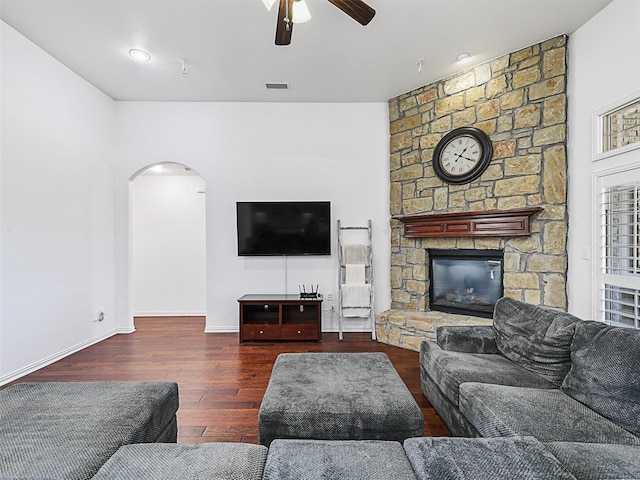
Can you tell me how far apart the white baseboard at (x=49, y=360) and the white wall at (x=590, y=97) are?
16.5 ft

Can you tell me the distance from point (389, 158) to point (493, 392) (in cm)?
327

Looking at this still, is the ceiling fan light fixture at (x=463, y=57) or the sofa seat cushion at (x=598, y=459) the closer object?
the sofa seat cushion at (x=598, y=459)

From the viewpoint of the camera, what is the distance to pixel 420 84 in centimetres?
388

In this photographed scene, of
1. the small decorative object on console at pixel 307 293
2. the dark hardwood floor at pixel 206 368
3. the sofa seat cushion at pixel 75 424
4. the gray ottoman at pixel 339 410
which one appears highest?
the small decorative object on console at pixel 307 293


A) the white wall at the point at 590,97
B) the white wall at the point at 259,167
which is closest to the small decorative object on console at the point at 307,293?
the white wall at the point at 259,167

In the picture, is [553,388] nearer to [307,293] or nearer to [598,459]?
[598,459]

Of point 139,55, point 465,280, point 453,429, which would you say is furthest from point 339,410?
point 139,55

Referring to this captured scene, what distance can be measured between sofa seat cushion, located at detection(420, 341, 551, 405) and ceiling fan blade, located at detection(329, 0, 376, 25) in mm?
2306

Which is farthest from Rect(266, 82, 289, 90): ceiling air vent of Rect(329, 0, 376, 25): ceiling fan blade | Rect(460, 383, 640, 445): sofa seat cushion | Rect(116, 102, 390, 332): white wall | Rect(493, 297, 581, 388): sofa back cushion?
Rect(460, 383, 640, 445): sofa seat cushion

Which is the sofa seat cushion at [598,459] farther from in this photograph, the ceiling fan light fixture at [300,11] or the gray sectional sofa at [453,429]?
the ceiling fan light fixture at [300,11]

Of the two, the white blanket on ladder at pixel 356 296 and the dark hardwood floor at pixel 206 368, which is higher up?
the white blanket on ladder at pixel 356 296

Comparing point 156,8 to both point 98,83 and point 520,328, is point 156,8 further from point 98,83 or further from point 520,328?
point 520,328

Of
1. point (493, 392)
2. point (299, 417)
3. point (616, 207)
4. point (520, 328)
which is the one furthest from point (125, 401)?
point (616, 207)

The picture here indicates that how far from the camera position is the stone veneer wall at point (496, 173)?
304 centimetres
